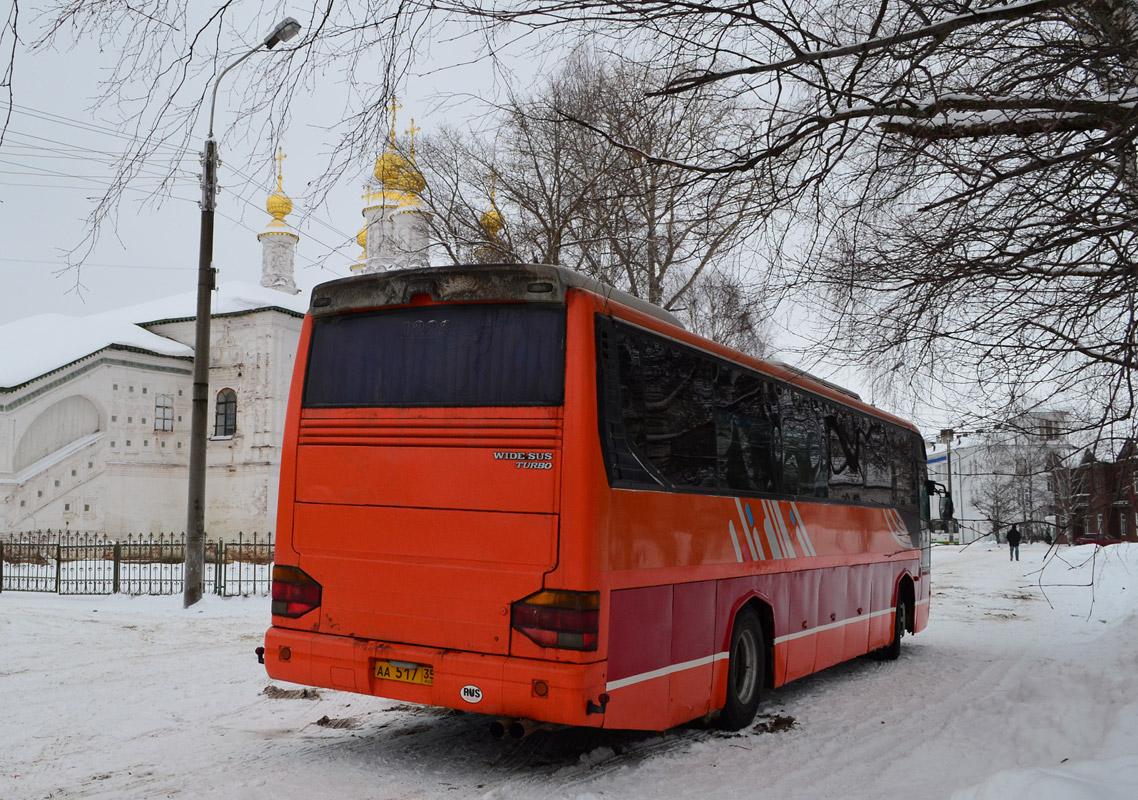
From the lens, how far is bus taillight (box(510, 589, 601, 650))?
5977 mm

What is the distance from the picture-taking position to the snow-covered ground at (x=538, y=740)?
239 inches

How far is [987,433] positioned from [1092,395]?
89 centimetres

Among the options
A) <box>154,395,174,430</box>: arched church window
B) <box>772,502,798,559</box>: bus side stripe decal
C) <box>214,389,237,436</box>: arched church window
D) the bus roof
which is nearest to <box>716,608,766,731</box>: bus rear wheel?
<box>772,502,798,559</box>: bus side stripe decal

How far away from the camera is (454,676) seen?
6.24 metres

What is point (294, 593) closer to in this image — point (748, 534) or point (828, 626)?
point (748, 534)

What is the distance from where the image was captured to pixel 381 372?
7066mm

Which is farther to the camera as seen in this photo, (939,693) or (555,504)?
(939,693)

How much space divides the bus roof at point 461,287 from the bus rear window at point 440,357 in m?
0.09

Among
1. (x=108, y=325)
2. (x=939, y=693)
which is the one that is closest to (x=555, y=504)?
(x=939, y=693)

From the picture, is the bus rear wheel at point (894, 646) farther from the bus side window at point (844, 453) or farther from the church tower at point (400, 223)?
the church tower at point (400, 223)

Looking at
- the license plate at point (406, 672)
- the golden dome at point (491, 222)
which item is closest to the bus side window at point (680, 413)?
the license plate at point (406, 672)

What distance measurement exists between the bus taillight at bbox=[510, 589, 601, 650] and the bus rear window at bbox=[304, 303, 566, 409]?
1291 millimetres

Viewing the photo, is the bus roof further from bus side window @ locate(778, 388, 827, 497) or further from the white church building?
the white church building

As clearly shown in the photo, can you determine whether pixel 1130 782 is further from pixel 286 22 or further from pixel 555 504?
pixel 286 22
